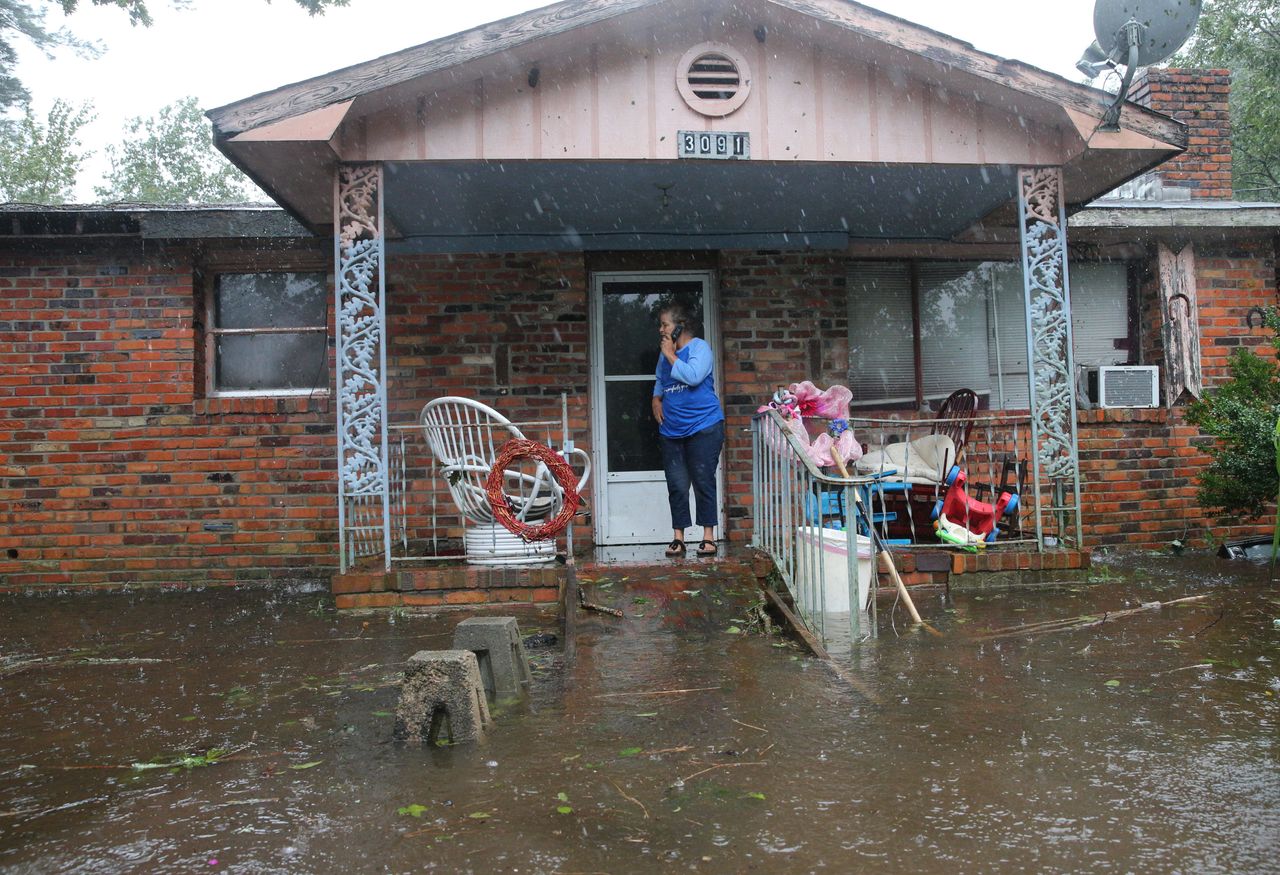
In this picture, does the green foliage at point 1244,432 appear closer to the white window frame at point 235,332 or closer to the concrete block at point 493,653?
the concrete block at point 493,653

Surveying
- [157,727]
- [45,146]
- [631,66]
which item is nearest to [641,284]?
[631,66]

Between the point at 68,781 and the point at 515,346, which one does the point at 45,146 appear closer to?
the point at 515,346

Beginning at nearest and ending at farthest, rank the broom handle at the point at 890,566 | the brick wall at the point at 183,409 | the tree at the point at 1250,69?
the broom handle at the point at 890,566 < the brick wall at the point at 183,409 < the tree at the point at 1250,69

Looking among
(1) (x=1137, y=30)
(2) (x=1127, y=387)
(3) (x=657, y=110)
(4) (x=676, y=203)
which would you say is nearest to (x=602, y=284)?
(4) (x=676, y=203)

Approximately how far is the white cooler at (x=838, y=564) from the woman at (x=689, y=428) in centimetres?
108

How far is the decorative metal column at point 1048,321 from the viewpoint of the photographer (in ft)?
21.6

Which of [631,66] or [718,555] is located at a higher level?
[631,66]

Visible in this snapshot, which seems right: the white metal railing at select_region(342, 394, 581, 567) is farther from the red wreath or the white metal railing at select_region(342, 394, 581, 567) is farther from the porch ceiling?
the porch ceiling

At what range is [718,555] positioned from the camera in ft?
22.4

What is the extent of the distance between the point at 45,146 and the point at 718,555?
3121cm

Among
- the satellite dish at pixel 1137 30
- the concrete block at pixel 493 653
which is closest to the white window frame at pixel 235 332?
the concrete block at pixel 493 653

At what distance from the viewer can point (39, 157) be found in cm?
3044

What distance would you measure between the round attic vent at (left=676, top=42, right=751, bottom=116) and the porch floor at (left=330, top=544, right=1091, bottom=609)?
110 inches

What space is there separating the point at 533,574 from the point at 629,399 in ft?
7.90
